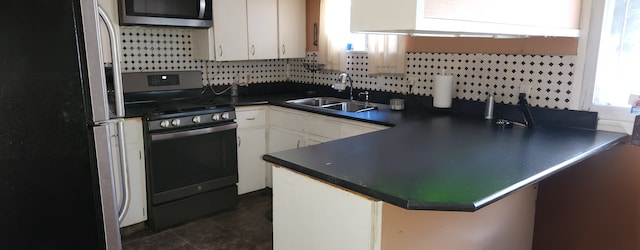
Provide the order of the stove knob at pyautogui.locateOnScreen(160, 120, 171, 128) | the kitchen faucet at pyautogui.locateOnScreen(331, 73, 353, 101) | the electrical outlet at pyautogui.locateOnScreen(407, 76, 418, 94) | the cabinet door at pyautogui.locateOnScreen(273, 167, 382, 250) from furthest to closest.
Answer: the kitchen faucet at pyautogui.locateOnScreen(331, 73, 353, 101) → the electrical outlet at pyautogui.locateOnScreen(407, 76, 418, 94) → the stove knob at pyautogui.locateOnScreen(160, 120, 171, 128) → the cabinet door at pyautogui.locateOnScreen(273, 167, 382, 250)

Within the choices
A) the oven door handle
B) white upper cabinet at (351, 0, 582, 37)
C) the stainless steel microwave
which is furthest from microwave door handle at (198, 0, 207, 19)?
white upper cabinet at (351, 0, 582, 37)

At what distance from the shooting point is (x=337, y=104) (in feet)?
12.2

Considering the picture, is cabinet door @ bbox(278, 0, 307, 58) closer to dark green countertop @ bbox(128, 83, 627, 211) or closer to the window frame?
dark green countertop @ bbox(128, 83, 627, 211)

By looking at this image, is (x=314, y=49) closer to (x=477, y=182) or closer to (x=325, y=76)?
(x=325, y=76)

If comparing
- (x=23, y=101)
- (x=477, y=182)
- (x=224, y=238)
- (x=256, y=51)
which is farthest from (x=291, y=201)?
(x=256, y=51)

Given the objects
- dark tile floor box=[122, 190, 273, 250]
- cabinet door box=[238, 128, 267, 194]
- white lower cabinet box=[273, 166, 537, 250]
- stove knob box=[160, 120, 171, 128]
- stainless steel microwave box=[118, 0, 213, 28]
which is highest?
stainless steel microwave box=[118, 0, 213, 28]

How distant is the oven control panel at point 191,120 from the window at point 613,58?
2349 mm

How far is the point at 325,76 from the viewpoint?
4.07 m

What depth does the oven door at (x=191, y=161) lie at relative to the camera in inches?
120

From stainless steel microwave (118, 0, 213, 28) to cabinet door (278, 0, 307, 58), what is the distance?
2.31ft

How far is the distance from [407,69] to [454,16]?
1.83 metres

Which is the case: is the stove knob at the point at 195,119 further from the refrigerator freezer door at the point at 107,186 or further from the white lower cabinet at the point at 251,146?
the refrigerator freezer door at the point at 107,186

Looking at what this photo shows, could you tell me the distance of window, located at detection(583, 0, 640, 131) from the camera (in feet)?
7.45

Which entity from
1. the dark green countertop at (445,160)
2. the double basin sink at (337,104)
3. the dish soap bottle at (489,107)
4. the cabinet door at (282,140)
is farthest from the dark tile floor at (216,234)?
the dish soap bottle at (489,107)
